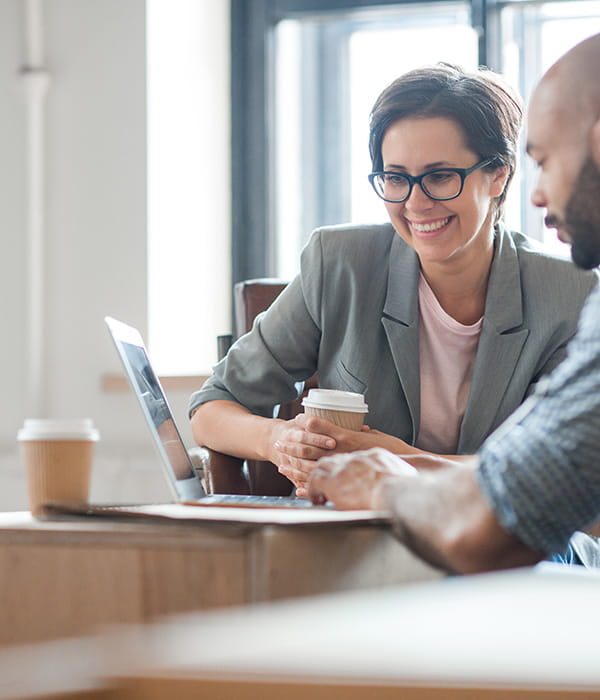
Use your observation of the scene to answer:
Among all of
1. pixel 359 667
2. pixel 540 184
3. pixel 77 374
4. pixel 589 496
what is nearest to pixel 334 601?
pixel 359 667

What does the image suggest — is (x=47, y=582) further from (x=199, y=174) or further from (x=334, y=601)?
(x=199, y=174)

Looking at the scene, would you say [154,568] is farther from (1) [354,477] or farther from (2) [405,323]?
(2) [405,323]

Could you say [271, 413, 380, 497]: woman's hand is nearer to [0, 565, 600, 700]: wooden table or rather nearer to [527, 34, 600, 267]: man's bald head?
[527, 34, 600, 267]: man's bald head

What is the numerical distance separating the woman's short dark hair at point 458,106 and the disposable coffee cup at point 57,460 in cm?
86

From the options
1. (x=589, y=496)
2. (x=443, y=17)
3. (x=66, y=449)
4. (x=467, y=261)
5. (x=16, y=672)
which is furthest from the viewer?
(x=443, y=17)

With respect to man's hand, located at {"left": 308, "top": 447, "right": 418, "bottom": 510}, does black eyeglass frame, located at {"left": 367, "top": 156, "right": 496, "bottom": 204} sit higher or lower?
higher

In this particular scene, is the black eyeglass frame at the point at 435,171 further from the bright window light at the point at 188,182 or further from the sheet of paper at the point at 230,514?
the bright window light at the point at 188,182

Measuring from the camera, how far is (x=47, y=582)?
0.77 m

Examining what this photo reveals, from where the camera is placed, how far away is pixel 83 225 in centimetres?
285

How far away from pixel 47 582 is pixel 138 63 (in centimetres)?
229

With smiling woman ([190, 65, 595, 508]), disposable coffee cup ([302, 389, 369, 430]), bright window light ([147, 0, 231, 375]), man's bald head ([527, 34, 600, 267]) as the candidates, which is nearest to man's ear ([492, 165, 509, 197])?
smiling woman ([190, 65, 595, 508])

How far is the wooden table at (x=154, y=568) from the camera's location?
2.39 ft

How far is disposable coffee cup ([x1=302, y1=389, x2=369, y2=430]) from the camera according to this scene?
131 cm

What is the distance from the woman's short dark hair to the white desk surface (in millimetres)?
1266
